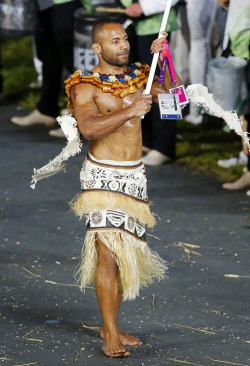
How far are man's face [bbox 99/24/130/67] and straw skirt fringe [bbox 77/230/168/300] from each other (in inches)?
31.9

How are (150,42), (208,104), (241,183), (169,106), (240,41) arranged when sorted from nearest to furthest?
(169,106), (208,104), (240,41), (241,183), (150,42)

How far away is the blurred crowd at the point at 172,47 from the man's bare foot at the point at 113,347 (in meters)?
2.93

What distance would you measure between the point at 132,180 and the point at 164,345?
822 millimetres

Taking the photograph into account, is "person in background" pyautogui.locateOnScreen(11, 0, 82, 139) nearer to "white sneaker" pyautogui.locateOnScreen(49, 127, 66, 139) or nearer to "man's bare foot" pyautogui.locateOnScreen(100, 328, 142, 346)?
"white sneaker" pyautogui.locateOnScreen(49, 127, 66, 139)

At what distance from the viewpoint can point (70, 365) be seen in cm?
477

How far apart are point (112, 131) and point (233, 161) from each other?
11.5 ft

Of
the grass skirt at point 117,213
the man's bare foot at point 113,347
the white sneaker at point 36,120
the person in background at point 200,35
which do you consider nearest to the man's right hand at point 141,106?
the grass skirt at point 117,213

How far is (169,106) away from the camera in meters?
4.71

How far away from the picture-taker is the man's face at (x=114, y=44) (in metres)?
4.79

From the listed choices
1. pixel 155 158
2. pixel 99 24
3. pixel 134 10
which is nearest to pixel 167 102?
pixel 99 24

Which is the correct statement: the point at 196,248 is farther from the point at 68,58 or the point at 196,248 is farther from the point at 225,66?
the point at 68,58

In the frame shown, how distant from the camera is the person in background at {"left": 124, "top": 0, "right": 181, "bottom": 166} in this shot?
307 inches

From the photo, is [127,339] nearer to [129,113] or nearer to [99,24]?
[129,113]

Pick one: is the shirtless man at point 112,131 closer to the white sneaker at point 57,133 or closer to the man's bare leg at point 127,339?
the man's bare leg at point 127,339
